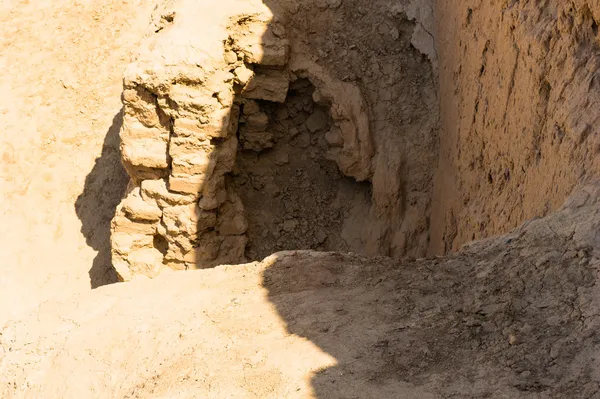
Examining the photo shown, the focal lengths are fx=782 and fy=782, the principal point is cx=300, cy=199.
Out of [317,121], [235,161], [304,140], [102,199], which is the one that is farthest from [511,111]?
[102,199]

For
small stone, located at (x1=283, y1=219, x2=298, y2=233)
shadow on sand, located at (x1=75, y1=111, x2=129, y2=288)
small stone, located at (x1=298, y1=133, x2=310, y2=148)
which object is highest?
small stone, located at (x1=298, y1=133, x2=310, y2=148)

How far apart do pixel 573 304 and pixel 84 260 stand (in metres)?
6.35

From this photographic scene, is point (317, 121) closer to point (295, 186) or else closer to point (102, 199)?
point (295, 186)

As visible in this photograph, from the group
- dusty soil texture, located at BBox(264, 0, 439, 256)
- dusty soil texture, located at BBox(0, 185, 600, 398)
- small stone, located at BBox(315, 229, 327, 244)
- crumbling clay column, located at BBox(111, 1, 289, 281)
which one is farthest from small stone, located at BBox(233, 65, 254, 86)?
dusty soil texture, located at BBox(0, 185, 600, 398)

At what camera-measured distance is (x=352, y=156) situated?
7.21 meters

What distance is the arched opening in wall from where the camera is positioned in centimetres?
738

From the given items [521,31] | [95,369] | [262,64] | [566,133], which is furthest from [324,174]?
[95,369]

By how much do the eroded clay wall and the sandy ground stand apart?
3.94m

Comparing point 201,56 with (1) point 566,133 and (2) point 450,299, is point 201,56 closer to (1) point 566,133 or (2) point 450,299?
(1) point 566,133

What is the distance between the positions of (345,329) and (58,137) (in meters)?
6.96

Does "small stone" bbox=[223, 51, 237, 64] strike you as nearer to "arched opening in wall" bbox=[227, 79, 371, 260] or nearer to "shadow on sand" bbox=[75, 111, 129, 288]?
"arched opening in wall" bbox=[227, 79, 371, 260]

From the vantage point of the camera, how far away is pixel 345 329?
328 centimetres

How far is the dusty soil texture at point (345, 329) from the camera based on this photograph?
2.85 meters

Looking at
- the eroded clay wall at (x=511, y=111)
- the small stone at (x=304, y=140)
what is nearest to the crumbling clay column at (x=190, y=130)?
the small stone at (x=304, y=140)
